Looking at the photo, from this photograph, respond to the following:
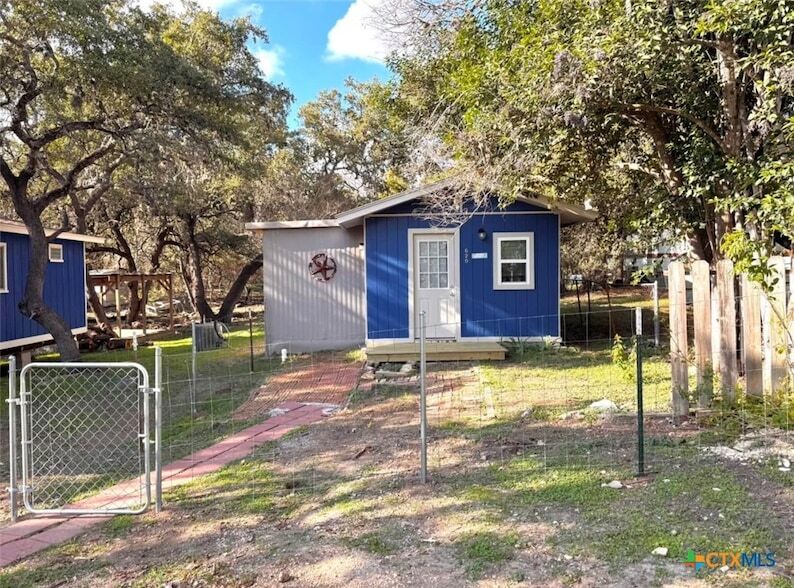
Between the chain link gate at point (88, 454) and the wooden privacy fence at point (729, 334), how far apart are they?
424cm

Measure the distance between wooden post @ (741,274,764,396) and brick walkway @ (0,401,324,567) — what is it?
4.06 m

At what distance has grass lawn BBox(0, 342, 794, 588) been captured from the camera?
2.85 m

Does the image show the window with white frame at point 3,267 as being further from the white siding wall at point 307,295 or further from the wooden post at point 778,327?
the wooden post at point 778,327

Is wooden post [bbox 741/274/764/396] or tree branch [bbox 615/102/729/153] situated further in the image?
tree branch [bbox 615/102/729/153]

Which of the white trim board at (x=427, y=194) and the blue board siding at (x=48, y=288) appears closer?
the white trim board at (x=427, y=194)

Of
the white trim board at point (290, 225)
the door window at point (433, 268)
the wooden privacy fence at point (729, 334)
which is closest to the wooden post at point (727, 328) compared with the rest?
the wooden privacy fence at point (729, 334)

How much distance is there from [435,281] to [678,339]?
5845 millimetres

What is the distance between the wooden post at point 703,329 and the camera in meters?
4.99

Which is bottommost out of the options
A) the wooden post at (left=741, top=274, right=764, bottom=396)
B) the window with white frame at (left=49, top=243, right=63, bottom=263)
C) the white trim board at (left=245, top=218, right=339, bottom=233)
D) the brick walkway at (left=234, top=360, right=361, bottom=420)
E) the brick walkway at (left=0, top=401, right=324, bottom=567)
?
the brick walkway at (left=0, top=401, right=324, bottom=567)

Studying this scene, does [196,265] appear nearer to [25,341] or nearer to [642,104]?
[25,341]

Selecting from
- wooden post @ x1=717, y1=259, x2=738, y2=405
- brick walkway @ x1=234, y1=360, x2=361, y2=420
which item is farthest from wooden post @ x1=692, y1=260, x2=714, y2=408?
brick walkway @ x1=234, y1=360, x2=361, y2=420

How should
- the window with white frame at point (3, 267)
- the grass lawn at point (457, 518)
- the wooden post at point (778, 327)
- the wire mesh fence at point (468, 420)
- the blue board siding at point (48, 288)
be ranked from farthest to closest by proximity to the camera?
the blue board siding at point (48, 288)
the window with white frame at point (3, 267)
the wooden post at point (778, 327)
the wire mesh fence at point (468, 420)
the grass lawn at point (457, 518)

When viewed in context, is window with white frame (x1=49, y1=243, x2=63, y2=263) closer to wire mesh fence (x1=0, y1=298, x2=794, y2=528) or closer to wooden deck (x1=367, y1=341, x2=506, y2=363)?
wire mesh fence (x1=0, y1=298, x2=794, y2=528)

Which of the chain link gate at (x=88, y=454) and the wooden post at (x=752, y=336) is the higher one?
the wooden post at (x=752, y=336)
